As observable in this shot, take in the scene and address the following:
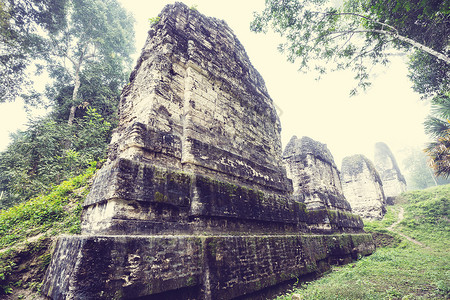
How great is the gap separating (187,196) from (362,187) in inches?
579

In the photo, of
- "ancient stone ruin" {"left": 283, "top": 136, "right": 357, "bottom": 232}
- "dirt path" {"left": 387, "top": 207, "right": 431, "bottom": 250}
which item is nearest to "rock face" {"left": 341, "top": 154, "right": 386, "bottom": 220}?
"dirt path" {"left": 387, "top": 207, "right": 431, "bottom": 250}

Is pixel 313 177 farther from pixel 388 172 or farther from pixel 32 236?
pixel 388 172

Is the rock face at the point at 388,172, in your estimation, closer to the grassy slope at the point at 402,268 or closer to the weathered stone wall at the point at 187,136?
the grassy slope at the point at 402,268

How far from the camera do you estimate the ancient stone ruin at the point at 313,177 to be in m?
7.08

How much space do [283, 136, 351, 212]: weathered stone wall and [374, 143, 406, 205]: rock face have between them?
55.2 feet

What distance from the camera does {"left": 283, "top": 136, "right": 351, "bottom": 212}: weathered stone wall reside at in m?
7.11

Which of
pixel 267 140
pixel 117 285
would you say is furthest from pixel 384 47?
pixel 117 285

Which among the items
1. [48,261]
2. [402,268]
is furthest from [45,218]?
[402,268]

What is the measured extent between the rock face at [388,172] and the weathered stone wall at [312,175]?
16829mm

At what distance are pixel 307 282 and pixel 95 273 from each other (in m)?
4.11

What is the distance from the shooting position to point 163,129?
319 centimetres

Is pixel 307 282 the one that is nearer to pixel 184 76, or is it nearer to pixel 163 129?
pixel 163 129

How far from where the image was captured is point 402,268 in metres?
5.35

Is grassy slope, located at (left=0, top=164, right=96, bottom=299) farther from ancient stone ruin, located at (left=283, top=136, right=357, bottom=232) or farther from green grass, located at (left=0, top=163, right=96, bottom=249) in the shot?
ancient stone ruin, located at (left=283, top=136, right=357, bottom=232)
